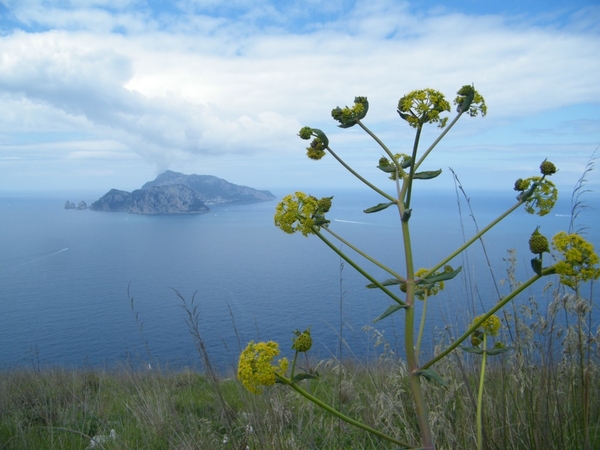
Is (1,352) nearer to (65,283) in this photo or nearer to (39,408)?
(65,283)

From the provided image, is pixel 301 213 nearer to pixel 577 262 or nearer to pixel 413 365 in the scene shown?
pixel 413 365

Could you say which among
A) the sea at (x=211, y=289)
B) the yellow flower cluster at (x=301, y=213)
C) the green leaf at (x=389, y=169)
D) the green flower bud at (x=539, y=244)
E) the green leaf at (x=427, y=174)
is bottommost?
the sea at (x=211, y=289)

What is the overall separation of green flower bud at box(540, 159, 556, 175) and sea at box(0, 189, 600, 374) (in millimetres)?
4149

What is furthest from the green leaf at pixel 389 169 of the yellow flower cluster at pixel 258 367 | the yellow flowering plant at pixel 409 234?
the yellow flower cluster at pixel 258 367

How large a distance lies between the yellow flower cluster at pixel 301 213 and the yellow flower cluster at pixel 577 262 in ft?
2.39

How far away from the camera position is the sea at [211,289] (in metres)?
17.0

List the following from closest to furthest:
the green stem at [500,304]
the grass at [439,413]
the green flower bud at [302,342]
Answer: the green stem at [500,304]
the green flower bud at [302,342]
the grass at [439,413]

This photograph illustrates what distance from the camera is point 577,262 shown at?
1.23 metres

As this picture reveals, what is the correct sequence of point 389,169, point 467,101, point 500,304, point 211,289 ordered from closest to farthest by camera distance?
point 500,304, point 467,101, point 389,169, point 211,289

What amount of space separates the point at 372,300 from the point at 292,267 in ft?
51.2

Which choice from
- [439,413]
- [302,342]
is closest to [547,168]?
[302,342]

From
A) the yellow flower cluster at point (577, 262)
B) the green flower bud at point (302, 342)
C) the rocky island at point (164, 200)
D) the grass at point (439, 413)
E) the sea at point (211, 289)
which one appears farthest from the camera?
the rocky island at point (164, 200)

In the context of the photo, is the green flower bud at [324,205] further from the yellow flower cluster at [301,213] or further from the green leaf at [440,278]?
the green leaf at [440,278]

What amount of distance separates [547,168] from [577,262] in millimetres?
350
